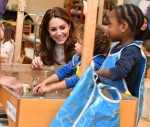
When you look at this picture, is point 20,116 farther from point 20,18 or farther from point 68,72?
point 20,18

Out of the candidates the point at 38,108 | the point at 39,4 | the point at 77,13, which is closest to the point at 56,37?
the point at 38,108

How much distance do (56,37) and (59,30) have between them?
5cm

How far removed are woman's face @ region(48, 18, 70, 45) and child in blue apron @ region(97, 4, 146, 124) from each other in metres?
0.89

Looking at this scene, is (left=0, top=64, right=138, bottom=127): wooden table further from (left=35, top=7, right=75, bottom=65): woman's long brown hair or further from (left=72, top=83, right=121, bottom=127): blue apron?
(left=35, top=7, right=75, bottom=65): woman's long brown hair

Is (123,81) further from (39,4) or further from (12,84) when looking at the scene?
(39,4)

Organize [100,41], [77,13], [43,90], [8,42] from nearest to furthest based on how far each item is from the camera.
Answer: [43,90]
[100,41]
[8,42]
[77,13]

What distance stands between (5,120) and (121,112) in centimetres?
57

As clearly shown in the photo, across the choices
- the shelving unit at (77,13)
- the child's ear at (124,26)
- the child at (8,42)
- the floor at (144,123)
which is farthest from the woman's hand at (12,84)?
the shelving unit at (77,13)

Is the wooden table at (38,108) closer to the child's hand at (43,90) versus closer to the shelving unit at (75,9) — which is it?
the child's hand at (43,90)

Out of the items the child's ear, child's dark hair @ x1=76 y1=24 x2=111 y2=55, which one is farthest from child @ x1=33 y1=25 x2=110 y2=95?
the child's ear

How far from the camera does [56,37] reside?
2.50m

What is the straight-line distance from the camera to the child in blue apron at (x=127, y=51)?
148 centimetres

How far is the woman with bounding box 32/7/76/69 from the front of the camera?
2.48m

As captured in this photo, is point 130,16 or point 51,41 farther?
point 51,41
